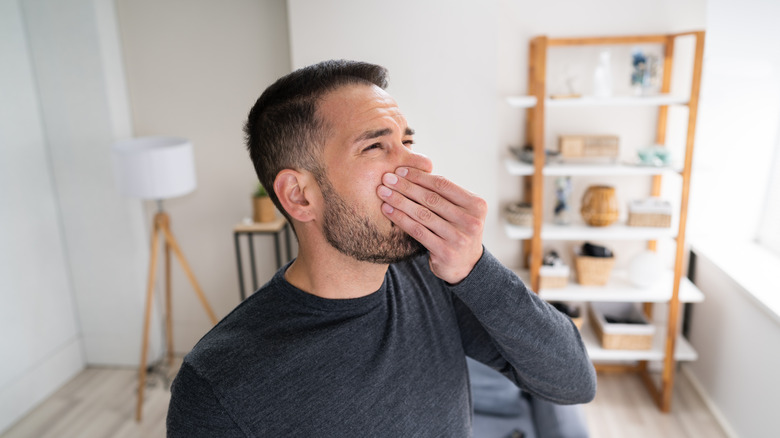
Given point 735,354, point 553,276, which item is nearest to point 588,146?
point 553,276

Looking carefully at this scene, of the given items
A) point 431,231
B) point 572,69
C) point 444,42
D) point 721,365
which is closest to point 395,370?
point 431,231

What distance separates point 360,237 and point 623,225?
7.32 feet

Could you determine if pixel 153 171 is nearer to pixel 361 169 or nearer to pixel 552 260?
pixel 361 169

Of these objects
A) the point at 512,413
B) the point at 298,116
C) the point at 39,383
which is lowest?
the point at 39,383

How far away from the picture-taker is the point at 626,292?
289cm

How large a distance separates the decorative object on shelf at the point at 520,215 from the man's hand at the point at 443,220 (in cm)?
198

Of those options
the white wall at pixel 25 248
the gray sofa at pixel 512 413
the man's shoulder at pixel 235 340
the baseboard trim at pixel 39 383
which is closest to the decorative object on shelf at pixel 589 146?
the gray sofa at pixel 512 413

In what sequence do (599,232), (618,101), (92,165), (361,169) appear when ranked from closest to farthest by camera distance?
(361,169) → (618,101) → (599,232) → (92,165)

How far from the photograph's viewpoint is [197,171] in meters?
3.38

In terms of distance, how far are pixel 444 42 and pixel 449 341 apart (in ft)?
6.33

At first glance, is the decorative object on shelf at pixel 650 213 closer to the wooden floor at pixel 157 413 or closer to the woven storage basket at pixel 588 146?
the woven storage basket at pixel 588 146

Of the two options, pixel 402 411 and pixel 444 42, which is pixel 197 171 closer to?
pixel 444 42

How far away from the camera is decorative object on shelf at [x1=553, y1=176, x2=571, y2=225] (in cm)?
293

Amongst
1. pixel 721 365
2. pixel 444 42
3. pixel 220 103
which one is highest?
pixel 444 42
